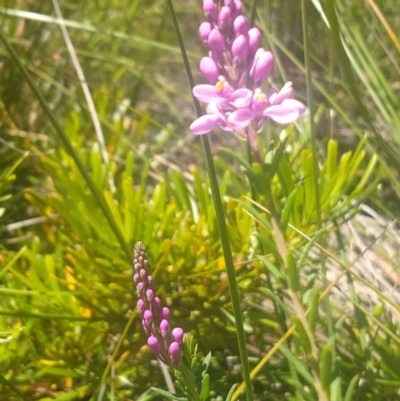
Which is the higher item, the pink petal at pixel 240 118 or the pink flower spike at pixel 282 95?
the pink flower spike at pixel 282 95

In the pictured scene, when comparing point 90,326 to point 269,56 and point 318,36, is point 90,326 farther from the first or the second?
point 318,36

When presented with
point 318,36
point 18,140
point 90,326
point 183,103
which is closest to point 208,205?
point 90,326

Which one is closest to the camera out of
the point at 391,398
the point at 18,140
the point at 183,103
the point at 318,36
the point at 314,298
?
the point at 314,298

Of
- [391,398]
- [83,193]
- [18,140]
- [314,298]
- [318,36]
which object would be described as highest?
[318,36]

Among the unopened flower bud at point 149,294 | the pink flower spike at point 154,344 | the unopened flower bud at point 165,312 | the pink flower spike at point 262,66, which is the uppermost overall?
the pink flower spike at point 262,66

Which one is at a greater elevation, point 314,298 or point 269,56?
point 269,56

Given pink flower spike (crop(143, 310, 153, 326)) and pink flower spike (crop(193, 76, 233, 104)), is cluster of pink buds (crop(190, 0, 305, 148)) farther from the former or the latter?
pink flower spike (crop(143, 310, 153, 326))

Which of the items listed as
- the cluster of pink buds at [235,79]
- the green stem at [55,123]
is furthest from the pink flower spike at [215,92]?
the green stem at [55,123]

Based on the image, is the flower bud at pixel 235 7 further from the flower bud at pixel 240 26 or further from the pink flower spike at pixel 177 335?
the pink flower spike at pixel 177 335
